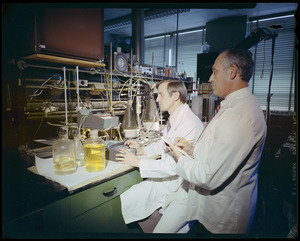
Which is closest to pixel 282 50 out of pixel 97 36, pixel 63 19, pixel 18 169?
pixel 97 36

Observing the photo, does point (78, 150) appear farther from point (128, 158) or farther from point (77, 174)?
point (128, 158)

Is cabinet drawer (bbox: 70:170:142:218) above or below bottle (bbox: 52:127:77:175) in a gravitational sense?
below

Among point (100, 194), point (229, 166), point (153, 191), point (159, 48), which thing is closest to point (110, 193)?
point (100, 194)

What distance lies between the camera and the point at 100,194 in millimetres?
1139

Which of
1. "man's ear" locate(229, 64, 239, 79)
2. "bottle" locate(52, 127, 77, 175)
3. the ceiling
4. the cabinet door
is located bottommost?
the cabinet door

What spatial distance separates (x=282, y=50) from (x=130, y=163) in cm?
498

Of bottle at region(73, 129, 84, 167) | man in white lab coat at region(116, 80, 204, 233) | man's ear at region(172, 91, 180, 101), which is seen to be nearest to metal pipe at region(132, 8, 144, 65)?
man's ear at region(172, 91, 180, 101)

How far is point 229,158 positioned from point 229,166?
47 mm

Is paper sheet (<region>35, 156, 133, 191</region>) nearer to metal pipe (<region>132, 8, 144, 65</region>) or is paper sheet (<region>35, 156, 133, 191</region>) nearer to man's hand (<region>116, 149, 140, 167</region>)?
man's hand (<region>116, 149, 140, 167</region>)

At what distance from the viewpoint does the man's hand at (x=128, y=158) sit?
4.33ft

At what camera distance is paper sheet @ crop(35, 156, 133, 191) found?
40.9 inches

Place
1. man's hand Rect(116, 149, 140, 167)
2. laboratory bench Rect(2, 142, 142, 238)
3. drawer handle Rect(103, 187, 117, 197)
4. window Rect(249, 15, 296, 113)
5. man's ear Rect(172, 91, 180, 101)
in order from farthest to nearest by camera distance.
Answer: window Rect(249, 15, 296, 113) → man's ear Rect(172, 91, 180, 101) → man's hand Rect(116, 149, 140, 167) → drawer handle Rect(103, 187, 117, 197) → laboratory bench Rect(2, 142, 142, 238)

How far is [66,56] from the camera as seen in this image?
4.85 ft

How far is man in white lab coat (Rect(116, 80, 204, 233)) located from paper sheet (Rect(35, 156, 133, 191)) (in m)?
0.10
